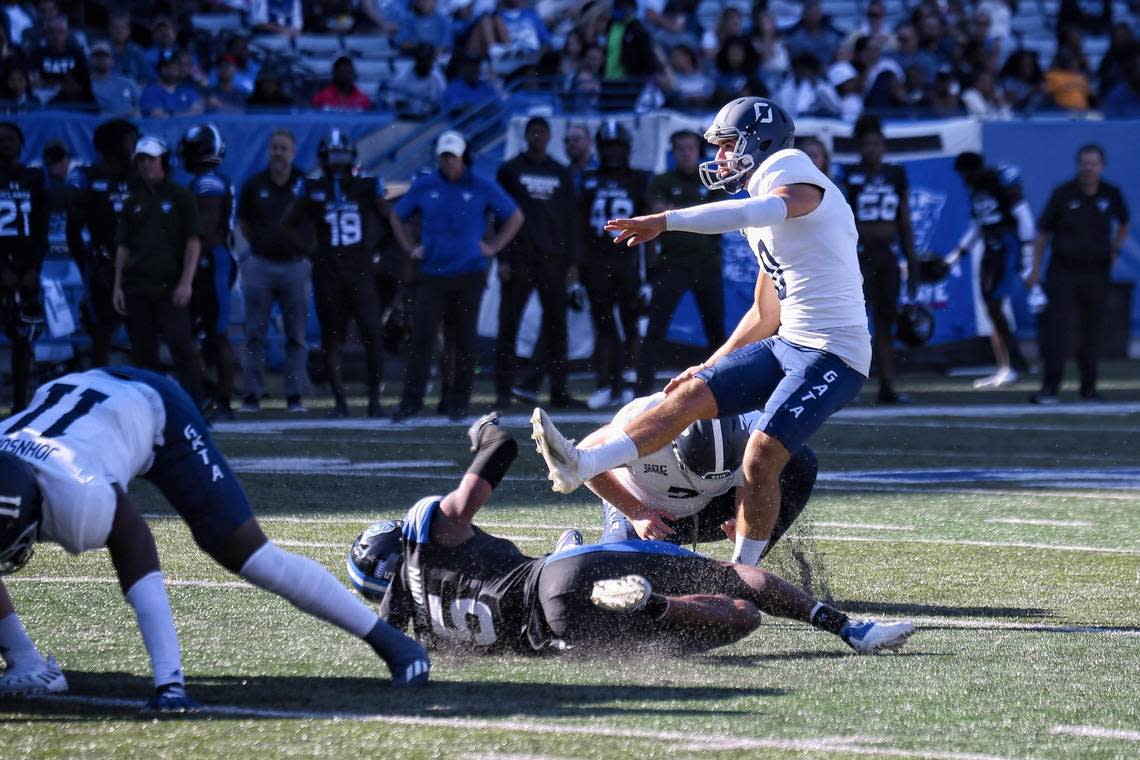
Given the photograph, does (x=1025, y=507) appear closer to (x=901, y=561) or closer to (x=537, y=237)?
(x=901, y=561)

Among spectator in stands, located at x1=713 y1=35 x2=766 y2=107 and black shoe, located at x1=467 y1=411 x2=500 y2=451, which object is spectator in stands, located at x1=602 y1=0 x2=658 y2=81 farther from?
black shoe, located at x1=467 y1=411 x2=500 y2=451

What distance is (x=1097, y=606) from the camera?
625cm

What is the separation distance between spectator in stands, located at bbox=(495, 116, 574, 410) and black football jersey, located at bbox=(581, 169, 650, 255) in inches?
4.6

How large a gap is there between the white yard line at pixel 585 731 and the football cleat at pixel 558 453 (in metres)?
1.62

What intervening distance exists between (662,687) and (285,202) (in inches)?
350

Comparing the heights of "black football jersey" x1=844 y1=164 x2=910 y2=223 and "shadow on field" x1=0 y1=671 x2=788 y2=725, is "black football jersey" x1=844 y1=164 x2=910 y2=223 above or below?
above

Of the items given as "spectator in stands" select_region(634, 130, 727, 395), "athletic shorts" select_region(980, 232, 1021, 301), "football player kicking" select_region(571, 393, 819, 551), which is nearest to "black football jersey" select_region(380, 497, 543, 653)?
"football player kicking" select_region(571, 393, 819, 551)

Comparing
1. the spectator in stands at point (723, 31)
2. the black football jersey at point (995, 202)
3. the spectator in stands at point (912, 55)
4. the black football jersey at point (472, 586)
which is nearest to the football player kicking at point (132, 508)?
the black football jersey at point (472, 586)

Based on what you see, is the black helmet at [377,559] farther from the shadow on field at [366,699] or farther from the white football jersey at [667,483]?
the white football jersey at [667,483]

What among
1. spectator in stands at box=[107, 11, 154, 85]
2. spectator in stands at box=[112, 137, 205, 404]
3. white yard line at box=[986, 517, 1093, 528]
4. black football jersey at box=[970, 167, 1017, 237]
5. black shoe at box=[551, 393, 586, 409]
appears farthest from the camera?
spectator in stands at box=[107, 11, 154, 85]

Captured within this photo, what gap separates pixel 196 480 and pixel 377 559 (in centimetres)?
99

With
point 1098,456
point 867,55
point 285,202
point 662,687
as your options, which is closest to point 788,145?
point 662,687

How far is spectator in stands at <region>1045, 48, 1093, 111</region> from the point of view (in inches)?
824

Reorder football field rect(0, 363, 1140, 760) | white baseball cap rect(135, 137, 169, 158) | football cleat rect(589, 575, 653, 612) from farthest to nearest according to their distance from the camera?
white baseball cap rect(135, 137, 169, 158)
football cleat rect(589, 575, 653, 612)
football field rect(0, 363, 1140, 760)
